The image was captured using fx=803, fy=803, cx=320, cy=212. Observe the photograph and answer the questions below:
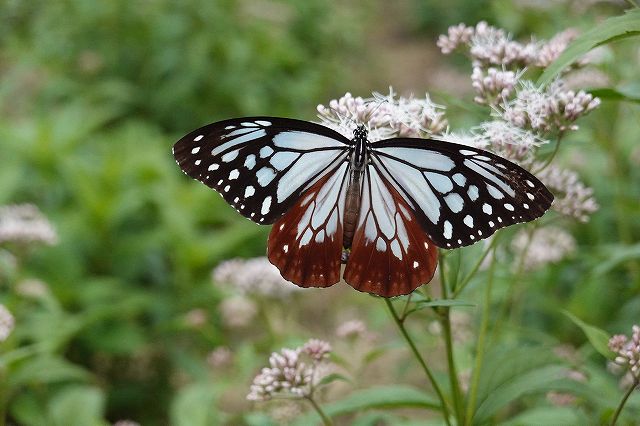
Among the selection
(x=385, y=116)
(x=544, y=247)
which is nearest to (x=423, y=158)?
(x=385, y=116)

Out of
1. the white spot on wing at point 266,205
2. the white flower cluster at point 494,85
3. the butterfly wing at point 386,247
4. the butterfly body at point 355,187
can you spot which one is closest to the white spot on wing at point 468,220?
the butterfly wing at point 386,247

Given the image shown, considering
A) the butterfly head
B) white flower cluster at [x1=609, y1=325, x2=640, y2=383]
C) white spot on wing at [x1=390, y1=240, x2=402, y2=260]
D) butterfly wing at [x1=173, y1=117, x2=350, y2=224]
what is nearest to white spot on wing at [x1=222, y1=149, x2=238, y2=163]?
butterfly wing at [x1=173, y1=117, x2=350, y2=224]

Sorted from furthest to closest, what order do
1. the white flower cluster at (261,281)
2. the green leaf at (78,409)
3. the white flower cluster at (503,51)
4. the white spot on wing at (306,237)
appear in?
1. the white flower cluster at (261,281)
2. the green leaf at (78,409)
3. the white flower cluster at (503,51)
4. the white spot on wing at (306,237)

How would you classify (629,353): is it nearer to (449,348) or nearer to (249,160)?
(449,348)

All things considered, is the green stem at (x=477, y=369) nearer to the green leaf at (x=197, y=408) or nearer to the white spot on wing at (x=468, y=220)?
the white spot on wing at (x=468, y=220)

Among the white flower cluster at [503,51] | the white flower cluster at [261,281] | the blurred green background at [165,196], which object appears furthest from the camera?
the blurred green background at [165,196]

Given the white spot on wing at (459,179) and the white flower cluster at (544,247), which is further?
the white flower cluster at (544,247)

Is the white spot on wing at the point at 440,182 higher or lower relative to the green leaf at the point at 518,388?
higher
